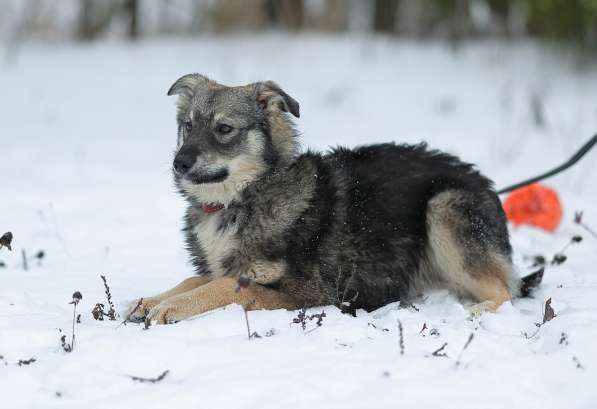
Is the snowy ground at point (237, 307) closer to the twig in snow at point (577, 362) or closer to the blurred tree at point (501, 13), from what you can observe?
the twig in snow at point (577, 362)

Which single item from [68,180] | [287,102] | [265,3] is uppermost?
[265,3]

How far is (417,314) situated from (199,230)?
5.39 feet

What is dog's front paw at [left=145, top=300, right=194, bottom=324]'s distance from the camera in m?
4.51

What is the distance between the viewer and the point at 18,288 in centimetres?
521

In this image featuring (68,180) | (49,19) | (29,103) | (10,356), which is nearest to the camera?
(10,356)

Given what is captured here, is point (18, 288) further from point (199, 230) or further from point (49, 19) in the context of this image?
point (49, 19)

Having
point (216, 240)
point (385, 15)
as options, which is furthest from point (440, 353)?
point (385, 15)

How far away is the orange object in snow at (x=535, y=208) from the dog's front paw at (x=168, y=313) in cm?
451

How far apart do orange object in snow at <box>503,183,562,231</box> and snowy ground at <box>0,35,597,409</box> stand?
0.53 ft

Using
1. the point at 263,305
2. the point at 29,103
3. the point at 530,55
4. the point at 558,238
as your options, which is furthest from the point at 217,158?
the point at 530,55

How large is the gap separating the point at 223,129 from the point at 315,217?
2.94ft

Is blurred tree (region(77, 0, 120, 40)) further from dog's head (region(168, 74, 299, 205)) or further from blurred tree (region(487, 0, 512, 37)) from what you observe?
dog's head (region(168, 74, 299, 205))

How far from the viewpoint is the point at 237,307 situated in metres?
4.55

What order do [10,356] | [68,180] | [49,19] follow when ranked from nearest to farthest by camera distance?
1. [10,356]
2. [68,180]
3. [49,19]
